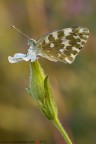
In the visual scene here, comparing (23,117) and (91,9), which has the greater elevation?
(91,9)

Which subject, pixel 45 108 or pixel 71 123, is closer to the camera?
pixel 45 108

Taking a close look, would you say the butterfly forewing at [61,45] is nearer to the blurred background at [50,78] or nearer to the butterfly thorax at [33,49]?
the butterfly thorax at [33,49]

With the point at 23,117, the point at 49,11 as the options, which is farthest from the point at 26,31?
the point at 23,117

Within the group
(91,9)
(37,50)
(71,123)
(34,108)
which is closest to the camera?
(37,50)

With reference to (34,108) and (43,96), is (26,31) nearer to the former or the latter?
(34,108)

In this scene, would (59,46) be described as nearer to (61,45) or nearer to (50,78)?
(61,45)

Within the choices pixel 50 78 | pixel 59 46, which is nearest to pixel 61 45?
pixel 59 46

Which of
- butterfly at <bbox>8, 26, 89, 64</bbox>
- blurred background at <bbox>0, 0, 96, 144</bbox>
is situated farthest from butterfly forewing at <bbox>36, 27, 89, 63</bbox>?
blurred background at <bbox>0, 0, 96, 144</bbox>
